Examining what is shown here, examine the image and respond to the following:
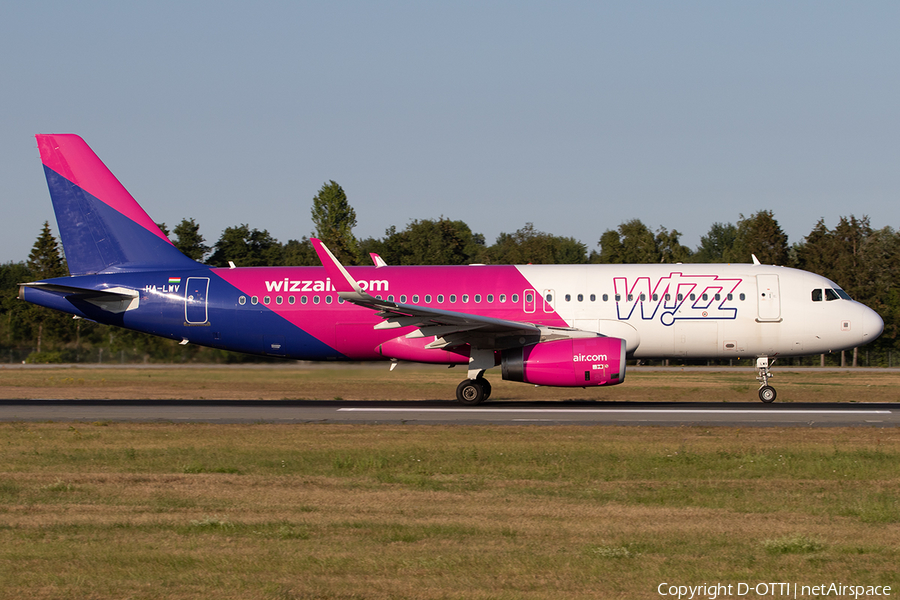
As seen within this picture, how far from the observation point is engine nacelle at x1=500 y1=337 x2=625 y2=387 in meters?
21.0

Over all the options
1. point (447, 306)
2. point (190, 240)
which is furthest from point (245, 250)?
point (447, 306)

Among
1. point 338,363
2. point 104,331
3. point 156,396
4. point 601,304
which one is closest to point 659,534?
point 601,304

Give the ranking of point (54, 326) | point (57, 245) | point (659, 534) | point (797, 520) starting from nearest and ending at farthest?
point (659, 534), point (797, 520), point (54, 326), point (57, 245)

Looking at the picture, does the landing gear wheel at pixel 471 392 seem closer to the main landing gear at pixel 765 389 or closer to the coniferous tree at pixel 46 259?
the main landing gear at pixel 765 389

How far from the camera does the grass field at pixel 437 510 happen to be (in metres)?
7.08

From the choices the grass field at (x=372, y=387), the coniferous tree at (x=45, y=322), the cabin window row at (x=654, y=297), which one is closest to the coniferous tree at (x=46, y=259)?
the coniferous tree at (x=45, y=322)

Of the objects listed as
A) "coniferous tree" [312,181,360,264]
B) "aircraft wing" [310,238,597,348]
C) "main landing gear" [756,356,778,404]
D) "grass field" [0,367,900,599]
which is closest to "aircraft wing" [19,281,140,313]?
"aircraft wing" [310,238,597,348]

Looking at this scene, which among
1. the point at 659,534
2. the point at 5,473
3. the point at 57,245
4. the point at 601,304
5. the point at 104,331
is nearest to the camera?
the point at 659,534

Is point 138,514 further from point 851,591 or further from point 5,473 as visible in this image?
point 851,591

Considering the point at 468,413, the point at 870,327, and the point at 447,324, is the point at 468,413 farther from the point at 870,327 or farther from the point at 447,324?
the point at 870,327

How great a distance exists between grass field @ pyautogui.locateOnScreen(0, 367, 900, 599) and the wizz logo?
249 inches

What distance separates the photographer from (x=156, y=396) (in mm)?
28250

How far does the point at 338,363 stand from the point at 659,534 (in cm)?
1743

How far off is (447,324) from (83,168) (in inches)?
490
